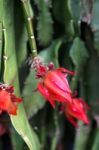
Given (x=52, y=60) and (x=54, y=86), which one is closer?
(x=54, y=86)

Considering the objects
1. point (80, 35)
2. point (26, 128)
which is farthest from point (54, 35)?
point (26, 128)

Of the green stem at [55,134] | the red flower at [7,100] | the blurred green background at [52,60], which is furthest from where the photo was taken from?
the green stem at [55,134]

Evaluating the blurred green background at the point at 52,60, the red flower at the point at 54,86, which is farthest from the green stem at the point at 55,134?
the red flower at the point at 54,86

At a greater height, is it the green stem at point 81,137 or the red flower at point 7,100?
the red flower at point 7,100

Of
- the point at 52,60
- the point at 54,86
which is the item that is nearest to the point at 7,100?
the point at 54,86

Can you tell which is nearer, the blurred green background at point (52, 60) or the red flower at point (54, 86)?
the red flower at point (54, 86)

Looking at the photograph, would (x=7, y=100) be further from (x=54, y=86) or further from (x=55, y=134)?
(x=55, y=134)

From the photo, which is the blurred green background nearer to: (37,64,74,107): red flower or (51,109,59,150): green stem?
(51,109,59,150): green stem

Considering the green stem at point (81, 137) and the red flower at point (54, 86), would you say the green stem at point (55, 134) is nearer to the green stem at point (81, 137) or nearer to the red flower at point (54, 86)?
the green stem at point (81, 137)

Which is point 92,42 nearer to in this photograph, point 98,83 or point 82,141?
point 98,83

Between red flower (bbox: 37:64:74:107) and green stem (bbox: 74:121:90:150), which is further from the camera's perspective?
green stem (bbox: 74:121:90:150)

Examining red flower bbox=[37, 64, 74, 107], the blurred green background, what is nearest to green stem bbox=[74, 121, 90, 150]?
the blurred green background
